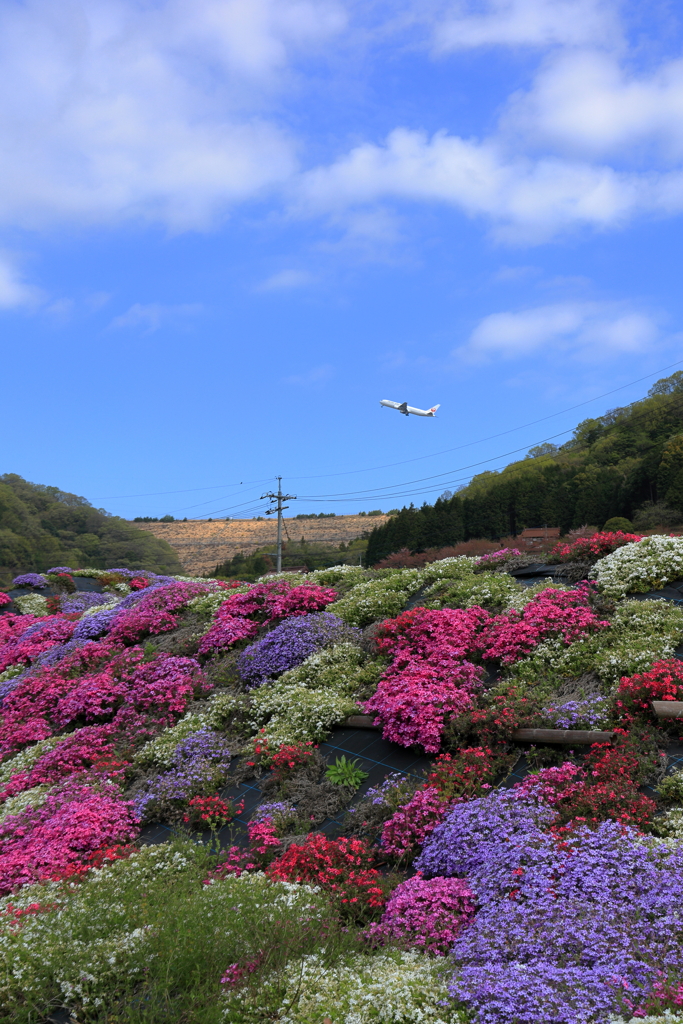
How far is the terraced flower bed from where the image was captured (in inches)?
177

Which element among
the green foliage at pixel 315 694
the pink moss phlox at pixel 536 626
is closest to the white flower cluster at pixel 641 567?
the pink moss phlox at pixel 536 626

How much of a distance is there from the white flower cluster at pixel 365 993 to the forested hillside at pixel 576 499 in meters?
39.0

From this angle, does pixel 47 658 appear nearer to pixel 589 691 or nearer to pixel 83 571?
pixel 589 691

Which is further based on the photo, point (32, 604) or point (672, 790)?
point (32, 604)

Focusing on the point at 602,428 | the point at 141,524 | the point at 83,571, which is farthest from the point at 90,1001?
the point at 141,524

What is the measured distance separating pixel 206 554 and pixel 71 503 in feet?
47.5

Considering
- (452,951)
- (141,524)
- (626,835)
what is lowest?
(452,951)

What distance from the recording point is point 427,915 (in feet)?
17.8

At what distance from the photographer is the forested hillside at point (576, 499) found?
4534cm

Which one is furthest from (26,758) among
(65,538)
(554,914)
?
(65,538)

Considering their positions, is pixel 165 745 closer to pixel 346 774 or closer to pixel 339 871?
pixel 346 774

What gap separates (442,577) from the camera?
12539 millimetres

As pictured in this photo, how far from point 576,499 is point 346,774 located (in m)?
45.2

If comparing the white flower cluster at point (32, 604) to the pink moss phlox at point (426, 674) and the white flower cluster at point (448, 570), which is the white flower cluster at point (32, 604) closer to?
the white flower cluster at point (448, 570)
